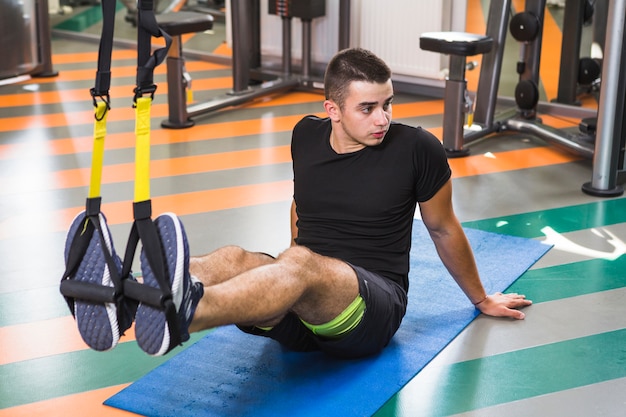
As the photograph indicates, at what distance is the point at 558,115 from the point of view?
5.61 metres

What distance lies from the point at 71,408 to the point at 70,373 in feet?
0.69

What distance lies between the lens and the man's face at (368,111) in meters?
2.49

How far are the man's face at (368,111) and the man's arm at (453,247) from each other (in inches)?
10.5

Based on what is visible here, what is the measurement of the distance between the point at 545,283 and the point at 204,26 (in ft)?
9.54

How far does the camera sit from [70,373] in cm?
267

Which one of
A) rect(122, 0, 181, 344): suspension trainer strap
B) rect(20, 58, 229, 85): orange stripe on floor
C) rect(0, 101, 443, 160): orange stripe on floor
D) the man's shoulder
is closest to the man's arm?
the man's shoulder

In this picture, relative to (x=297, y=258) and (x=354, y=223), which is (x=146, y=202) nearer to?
(x=297, y=258)

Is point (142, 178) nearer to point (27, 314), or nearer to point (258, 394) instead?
point (258, 394)

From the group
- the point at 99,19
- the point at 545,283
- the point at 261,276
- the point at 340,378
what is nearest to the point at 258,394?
the point at 340,378

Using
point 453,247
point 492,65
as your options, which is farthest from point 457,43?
point 453,247

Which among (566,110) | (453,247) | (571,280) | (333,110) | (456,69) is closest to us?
(333,110)

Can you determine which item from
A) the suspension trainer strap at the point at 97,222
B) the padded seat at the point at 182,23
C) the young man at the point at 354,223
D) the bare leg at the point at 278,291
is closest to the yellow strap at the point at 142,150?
the suspension trainer strap at the point at 97,222

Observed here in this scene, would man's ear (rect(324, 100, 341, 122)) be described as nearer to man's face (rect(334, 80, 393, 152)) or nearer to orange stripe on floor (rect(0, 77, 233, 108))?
man's face (rect(334, 80, 393, 152))

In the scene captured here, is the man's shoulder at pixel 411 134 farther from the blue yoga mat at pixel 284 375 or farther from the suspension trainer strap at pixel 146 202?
the suspension trainer strap at pixel 146 202
